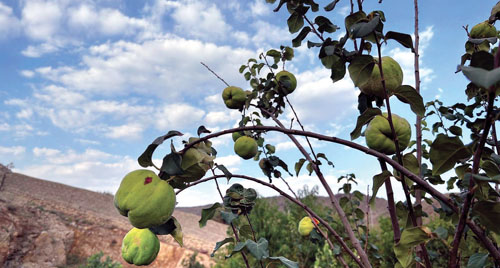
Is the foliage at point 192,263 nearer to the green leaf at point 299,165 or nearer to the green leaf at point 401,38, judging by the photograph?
the green leaf at point 299,165

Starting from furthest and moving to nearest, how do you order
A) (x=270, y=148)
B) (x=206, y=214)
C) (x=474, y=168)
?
Answer: 1. (x=270, y=148)
2. (x=206, y=214)
3. (x=474, y=168)

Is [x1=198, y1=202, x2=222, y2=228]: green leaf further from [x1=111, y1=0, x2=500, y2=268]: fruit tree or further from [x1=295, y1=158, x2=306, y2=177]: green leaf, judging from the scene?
[x1=295, y1=158, x2=306, y2=177]: green leaf

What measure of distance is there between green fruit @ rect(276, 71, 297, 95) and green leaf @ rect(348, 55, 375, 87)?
0.72 m

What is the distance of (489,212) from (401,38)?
0.38 metres

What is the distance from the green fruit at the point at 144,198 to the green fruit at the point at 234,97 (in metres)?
0.85

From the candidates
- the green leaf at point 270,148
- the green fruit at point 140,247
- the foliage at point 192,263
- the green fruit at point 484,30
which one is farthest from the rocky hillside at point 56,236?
the green fruit at point 484,30

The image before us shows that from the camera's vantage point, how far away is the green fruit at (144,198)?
0.63 m

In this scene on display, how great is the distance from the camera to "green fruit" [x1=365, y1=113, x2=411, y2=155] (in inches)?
30.5

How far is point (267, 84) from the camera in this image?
4.68ft

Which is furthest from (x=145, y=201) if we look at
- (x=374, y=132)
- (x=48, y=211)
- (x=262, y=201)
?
(x=48, y=211)

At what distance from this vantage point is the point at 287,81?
4.61ft

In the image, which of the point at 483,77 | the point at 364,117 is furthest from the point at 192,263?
the point at 483,77

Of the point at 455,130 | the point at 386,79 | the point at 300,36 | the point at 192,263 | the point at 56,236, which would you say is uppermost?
the point at 300,36

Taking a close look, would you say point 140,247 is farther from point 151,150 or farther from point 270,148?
point 270,148
